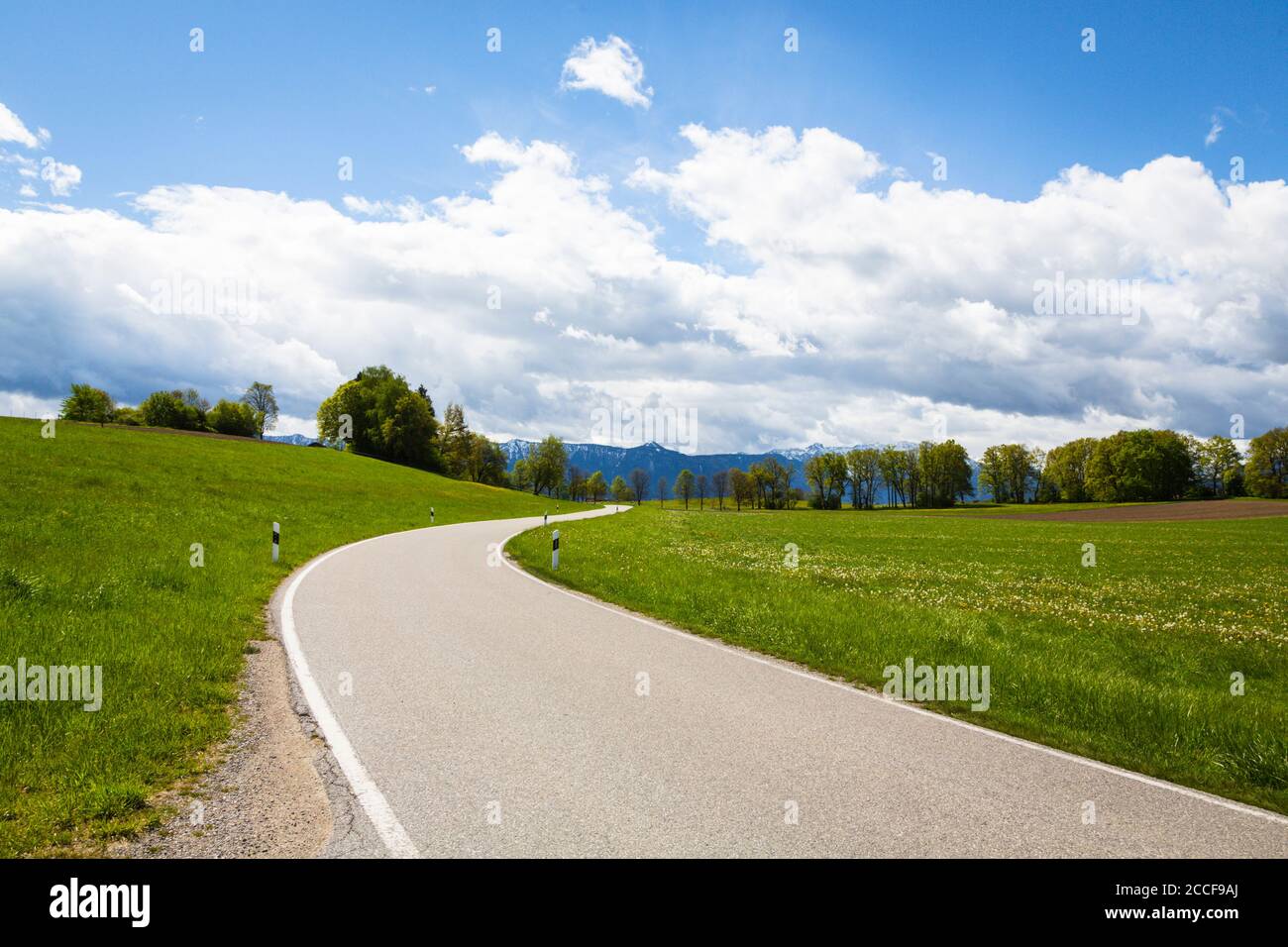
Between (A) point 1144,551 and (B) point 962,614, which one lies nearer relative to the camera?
(B) point 962,614

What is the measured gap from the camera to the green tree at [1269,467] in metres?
103

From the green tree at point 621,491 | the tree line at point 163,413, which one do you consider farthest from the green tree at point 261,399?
the green tree at point 621,491

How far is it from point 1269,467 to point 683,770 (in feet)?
453

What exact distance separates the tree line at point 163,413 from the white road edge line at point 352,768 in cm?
8800

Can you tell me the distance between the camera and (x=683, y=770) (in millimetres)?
5531

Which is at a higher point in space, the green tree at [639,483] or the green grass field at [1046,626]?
the green tree at [639,483]

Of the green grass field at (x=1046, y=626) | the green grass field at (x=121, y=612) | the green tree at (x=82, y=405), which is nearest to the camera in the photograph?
the green grass field at (x=121, y=612)

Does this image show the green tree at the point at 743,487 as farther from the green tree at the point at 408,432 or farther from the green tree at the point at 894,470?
the green tree at the point at 408,432

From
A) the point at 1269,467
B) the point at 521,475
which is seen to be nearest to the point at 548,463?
the point at 521,475

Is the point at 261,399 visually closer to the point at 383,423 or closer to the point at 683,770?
the point at 383,423
